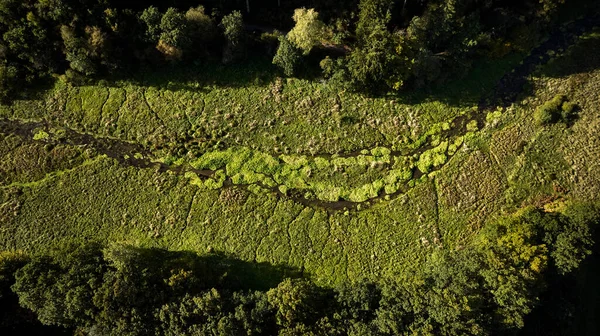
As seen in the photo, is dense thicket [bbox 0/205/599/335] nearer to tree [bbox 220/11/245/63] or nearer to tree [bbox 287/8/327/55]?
tree [bbox 220/11/245/63]

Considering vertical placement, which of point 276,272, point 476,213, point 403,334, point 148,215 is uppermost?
point 476,213

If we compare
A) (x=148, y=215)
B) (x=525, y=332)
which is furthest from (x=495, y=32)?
(x=148, y=215)

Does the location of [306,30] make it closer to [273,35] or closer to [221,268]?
[273,35]

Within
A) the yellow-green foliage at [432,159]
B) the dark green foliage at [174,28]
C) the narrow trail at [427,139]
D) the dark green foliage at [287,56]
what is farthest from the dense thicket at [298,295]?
the dark green foliage at [287,56]

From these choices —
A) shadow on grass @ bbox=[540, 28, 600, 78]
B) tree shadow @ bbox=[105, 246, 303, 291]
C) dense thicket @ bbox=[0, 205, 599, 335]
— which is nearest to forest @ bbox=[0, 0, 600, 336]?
tree shadow @ bbox=[105, 246, 303, 291]

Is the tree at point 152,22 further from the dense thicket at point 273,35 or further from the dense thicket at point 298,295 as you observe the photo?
the dense thicket at point 298,295

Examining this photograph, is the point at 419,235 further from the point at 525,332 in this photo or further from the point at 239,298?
the point at 239,298
